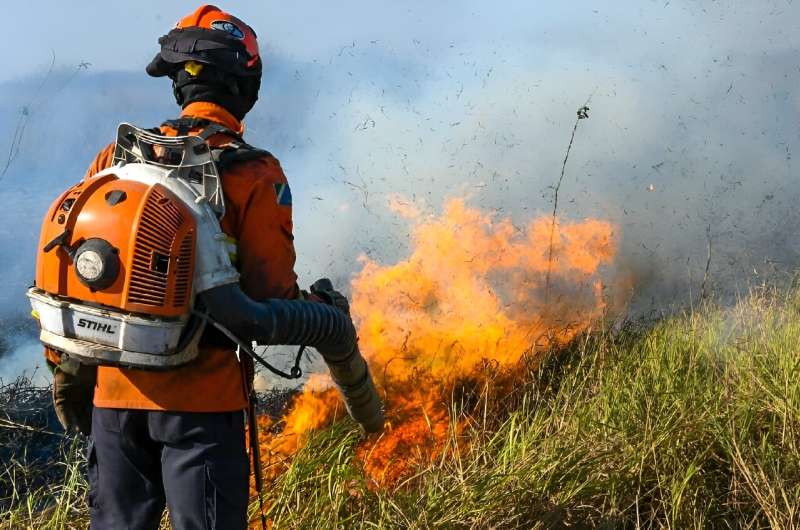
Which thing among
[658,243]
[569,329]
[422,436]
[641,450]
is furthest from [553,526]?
[658,243]

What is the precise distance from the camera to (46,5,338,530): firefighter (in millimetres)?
1956

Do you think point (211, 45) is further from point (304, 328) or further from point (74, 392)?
point (74, 392)

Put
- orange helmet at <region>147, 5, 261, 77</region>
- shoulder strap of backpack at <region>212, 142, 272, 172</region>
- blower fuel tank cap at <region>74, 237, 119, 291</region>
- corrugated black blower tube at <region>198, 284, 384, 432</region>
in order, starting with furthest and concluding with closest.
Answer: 1. orange helmet at <region>147, 5, 261, 77</region>
2. shoulder strap of backpack at <region>212, 142, 272, 172</region>
3. corrugated black blower tube at <region>198, 284, 384, 432</region>
4. blower fuel tank cap at <region>74, 237, 119, 291</region>

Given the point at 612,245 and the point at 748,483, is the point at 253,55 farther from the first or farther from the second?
the point at 612,245

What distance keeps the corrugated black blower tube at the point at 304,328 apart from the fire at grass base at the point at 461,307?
1.27 meters

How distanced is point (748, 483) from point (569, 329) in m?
1.81

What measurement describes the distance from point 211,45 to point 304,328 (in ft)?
2.71

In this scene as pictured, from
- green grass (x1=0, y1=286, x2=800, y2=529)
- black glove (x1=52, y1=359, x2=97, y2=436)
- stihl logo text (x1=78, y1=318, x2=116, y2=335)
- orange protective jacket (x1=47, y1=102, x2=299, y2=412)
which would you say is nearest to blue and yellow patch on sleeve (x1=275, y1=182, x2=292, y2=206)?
orange protective jacket (x1=47, y1=102, x2=299, y2=412)

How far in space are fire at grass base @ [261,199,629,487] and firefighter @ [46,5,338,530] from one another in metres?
1.44

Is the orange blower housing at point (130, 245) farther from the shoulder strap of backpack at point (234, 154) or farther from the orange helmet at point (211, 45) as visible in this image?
the orange helmet at point (211, 45)

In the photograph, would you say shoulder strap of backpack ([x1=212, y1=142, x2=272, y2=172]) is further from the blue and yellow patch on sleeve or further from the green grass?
the green grass

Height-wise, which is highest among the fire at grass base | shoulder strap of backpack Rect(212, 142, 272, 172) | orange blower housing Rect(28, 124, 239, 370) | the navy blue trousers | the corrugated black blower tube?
shoulder strap of backpack Rect(212, 142, 272, 172)

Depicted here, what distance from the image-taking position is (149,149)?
198 centimetres

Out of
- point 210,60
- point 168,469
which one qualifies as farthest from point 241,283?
point 210,60
